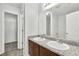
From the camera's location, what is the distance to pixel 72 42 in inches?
59.3

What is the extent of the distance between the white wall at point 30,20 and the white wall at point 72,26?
116 cm

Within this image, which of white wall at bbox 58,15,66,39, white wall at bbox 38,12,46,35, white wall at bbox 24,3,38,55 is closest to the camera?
white wall at bbox 58,15,66,39

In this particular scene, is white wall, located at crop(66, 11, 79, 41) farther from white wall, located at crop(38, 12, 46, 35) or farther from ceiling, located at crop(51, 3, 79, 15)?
white wall, located at crop(38, 12, 46, 35)

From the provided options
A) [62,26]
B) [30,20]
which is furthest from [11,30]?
[62,26]

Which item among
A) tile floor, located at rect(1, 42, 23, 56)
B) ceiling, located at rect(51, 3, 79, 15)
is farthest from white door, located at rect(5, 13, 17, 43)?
ceiling, located at rect(51, 3, 79, 15)

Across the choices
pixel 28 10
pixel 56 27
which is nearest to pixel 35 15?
pixel 28 10

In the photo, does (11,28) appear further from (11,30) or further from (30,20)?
(30,20)

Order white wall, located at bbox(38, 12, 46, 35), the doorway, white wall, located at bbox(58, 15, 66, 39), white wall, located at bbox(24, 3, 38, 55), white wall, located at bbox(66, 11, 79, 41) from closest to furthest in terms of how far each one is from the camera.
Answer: white wall, located at bbox(66, 11, 79, 41)
white wall, located at bbox(58, 15, 66, 39)
white wall, located at bbox(38, 12, 46, 35)
white wall, located at bbox(24, 3, 38, 55)
the doorway

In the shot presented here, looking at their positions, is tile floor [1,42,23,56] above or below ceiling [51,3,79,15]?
below

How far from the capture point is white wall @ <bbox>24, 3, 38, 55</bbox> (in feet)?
8.02

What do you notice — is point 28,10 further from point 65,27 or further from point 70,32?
point 70,32

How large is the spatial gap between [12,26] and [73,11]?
117 inches

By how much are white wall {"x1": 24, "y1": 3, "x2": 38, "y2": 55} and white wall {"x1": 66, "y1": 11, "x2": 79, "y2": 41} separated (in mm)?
1164

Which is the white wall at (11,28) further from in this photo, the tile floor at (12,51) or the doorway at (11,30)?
the tile floor at (12,51)
